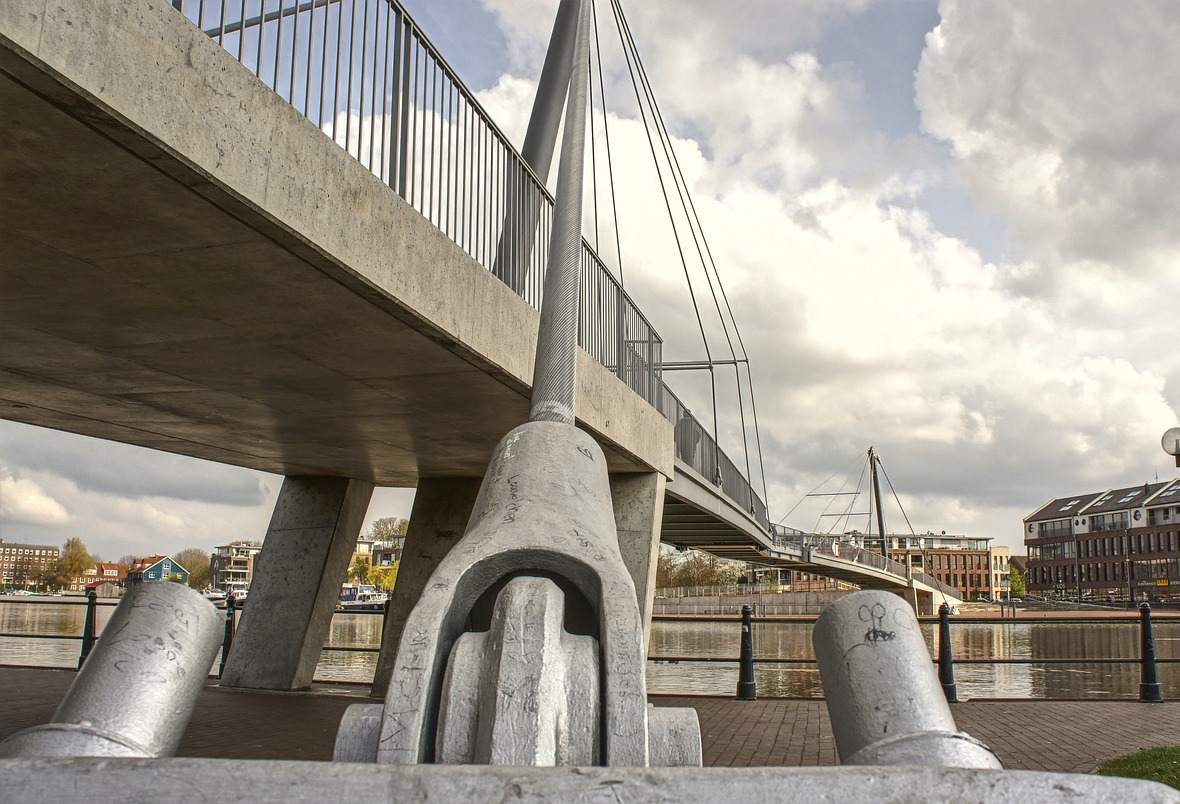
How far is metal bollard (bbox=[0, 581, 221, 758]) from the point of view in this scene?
3189mm

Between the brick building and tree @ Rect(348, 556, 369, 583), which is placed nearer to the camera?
tree @ Rect(348, 556, 369, 583)

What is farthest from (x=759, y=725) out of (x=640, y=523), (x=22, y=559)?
(x=22, y=559)

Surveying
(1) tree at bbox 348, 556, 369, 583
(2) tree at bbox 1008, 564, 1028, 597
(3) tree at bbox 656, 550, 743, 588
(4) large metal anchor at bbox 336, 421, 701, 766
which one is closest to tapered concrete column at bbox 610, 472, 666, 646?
(4) large metal anchor at bbox 336, 421, 701, 766

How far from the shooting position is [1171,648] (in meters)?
28.6

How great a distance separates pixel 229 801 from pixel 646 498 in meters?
10.5

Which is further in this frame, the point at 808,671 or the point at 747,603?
the point at 747,603

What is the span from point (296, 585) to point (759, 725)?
259 inches

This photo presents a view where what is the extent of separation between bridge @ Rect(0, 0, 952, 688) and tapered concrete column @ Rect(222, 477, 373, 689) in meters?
0.03

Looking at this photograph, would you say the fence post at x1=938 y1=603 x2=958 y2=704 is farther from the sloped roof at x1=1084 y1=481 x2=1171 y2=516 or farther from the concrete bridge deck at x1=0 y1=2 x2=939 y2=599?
the sloped roof at x1=1084 y1=481 x2=1171 y2=516

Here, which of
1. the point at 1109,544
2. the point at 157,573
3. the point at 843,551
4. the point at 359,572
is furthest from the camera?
the point at 359,572

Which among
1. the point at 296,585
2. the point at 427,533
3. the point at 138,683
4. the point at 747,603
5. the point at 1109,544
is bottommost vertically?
the point at 138,683

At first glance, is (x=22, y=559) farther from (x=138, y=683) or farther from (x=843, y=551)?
(x=138, y=683)

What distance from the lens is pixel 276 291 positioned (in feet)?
20.0

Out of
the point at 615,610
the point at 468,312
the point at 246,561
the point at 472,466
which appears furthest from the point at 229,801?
the point at 246,561
